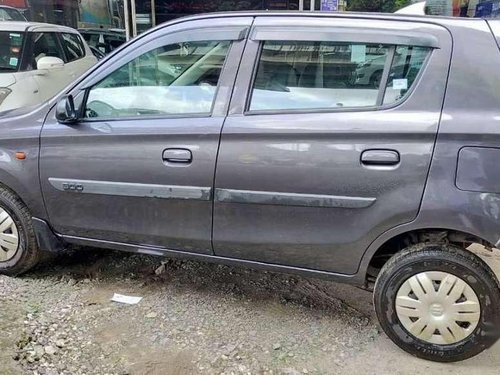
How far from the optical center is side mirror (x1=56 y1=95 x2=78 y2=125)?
124 inches

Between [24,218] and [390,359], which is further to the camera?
[24,218]

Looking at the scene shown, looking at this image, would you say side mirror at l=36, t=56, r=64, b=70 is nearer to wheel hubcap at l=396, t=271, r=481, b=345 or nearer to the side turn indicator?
the side turn indicator

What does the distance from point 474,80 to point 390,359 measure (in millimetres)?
1519

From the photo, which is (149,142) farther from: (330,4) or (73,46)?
(330,4)

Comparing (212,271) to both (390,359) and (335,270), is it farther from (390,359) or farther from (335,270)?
(390,359)

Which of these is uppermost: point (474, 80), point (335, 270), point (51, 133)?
point (474, 80)

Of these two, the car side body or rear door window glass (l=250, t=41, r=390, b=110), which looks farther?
rear door window glass (l=250, t=41, r=390, b=110)

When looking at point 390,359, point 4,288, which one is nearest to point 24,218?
point 4,288

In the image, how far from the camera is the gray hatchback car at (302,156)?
2.59 metres

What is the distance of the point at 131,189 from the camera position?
10.2ft

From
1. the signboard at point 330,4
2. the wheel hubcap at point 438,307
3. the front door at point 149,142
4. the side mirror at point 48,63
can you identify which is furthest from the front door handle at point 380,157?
the signboard at point 330,4

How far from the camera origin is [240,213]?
296 cm

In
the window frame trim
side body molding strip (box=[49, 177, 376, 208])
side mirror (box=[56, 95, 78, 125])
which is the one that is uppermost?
the window frame trim

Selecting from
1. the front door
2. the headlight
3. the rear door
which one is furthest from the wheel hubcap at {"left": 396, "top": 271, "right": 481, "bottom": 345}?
the headlight
